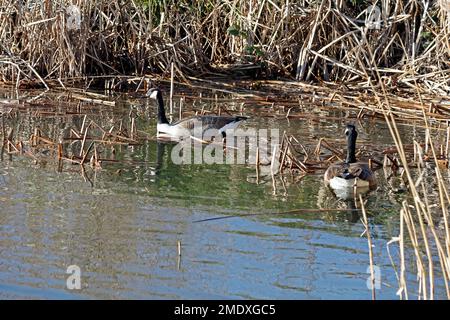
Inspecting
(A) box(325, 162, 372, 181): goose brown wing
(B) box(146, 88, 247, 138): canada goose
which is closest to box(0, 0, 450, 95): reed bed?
(B) box(146, 88, 247, 138): canada goose

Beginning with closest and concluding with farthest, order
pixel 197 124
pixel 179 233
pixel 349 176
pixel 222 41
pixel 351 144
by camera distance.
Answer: pixel 179 233 → pixel 349 176 → pixel 351 144 → pixel 197 124 → pixel 222 41

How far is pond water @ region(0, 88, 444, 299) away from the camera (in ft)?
20.2

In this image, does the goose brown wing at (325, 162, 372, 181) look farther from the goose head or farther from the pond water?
the goose head

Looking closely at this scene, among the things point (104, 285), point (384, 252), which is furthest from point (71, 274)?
point (384, 252)

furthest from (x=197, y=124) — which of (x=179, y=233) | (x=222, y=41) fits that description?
(x=222, y=41)

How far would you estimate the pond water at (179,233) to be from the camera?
6152 millimetres

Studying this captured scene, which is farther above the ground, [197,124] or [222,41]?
[222,41]

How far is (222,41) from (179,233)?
28.8ft

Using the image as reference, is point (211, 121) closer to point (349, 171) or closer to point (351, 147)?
point (351, 147)

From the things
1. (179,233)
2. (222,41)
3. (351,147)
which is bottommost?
(179,233)

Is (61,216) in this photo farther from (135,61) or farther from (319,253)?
(135,61)

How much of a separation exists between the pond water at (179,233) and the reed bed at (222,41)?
4.02 metres

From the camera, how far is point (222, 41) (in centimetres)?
1567

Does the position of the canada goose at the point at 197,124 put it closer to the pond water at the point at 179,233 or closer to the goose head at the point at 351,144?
the pond water at the point at 179,233
